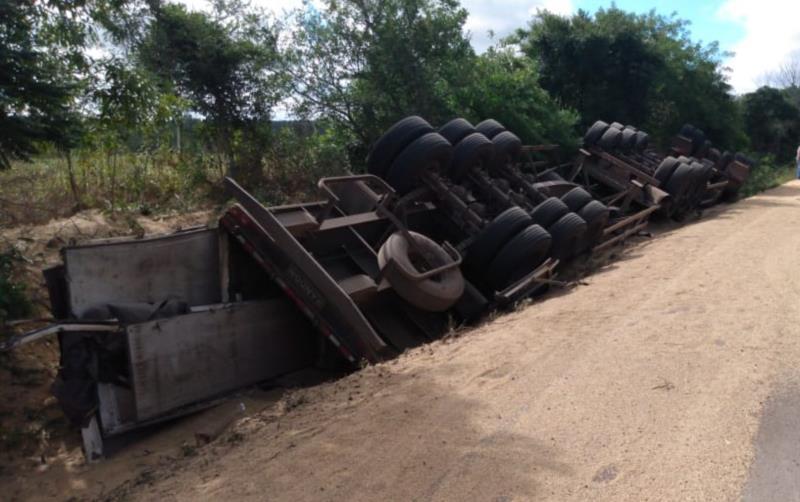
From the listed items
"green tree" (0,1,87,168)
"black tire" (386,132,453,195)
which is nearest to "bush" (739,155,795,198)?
"black tire" (386,132,453,195)

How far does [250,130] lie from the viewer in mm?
14297

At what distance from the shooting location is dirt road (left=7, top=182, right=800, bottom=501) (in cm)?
377

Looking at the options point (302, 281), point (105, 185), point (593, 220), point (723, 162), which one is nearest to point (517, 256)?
point (593, 220)

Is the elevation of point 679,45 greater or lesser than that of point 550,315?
greater

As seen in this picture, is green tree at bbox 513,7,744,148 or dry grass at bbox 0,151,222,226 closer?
dry grass at bbox 0,151,222,226

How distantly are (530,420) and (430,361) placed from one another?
165 cm

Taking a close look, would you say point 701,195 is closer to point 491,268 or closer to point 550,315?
point 491,268

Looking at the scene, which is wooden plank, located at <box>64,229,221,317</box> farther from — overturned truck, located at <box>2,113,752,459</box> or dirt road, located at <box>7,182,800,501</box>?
dirt road, located at <box>7,182,800,501</box>

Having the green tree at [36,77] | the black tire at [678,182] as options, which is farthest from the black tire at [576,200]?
the green tree at [36,77]

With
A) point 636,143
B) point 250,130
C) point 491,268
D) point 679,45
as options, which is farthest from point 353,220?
point 679,45

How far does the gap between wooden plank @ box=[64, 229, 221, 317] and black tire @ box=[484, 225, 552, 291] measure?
132 inches

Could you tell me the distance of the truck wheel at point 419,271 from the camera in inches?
279

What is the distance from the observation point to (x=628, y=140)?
14914 mm

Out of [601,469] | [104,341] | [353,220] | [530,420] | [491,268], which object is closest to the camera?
[601,469]
